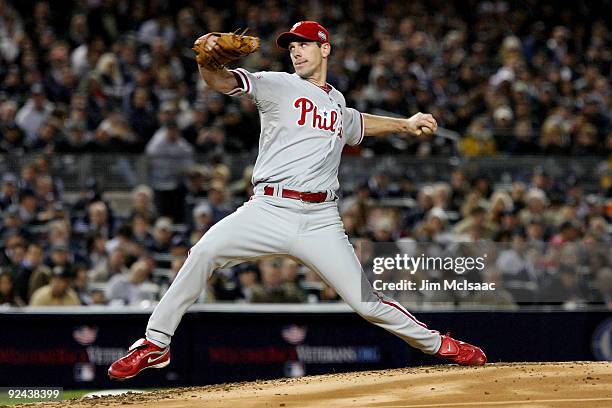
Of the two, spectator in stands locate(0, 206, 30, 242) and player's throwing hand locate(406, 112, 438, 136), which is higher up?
player's throwing hand locate(406, 112, 438, 136)

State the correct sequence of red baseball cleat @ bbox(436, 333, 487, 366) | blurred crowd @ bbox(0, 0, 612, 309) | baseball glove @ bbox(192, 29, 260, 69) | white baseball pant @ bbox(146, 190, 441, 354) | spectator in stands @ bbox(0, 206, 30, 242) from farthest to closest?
spectator in stands @ bbox(0, 206, 30, 242) < blurred crowd @ bbox(0, 0, 612, 309) < red baseball cleat @ bbox(436, 333, 487, 366) < white baseball pant @ bbox(146, 190, 441, 354) < baseball glove @ bbox(192, 29, 260, 69)

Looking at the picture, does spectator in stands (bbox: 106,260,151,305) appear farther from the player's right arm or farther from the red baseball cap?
the player's right arm

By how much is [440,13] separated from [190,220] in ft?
26.1

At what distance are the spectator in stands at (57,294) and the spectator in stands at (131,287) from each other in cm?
60

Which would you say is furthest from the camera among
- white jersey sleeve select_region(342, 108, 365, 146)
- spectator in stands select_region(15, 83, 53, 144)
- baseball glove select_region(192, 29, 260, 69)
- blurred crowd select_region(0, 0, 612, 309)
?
spectator in stands select_region(15, 83, 53, 144)

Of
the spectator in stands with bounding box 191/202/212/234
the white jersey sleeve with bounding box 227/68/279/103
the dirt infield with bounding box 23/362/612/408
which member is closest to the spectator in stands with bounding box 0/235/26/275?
the spectator in stands with bounding box 191/202/212/234

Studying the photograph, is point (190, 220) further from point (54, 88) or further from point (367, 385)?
point (367, 385)

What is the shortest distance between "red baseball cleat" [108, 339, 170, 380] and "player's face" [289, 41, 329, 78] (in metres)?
1.74

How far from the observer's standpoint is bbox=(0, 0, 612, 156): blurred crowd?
13328mm

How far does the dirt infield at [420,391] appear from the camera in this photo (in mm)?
6195

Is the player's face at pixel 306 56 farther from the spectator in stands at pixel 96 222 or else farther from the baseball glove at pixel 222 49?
the spectator in stands at pixel 96 222

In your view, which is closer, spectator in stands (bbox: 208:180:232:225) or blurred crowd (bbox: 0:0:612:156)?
spectator in stands (bbox: 208:180:232:225)

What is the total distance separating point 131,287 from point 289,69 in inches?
214

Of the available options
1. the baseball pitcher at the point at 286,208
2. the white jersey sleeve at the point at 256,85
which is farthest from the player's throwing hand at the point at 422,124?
the white jersey sleeve at the point at 256,85
